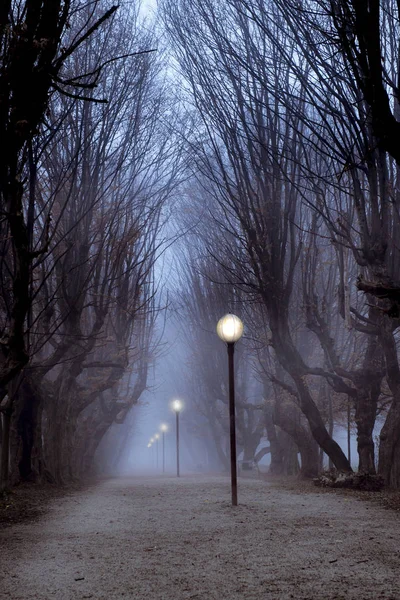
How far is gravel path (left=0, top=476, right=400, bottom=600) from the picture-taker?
4938 mm

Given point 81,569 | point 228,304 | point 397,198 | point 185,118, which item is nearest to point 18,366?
point 81,569

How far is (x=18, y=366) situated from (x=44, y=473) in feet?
29.3

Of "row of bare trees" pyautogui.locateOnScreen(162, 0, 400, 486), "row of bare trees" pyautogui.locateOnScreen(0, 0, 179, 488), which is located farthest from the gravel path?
"row of bare trees" pyautogui.locateOnScreen(162, 0, 400, 486)

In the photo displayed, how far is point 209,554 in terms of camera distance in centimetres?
632

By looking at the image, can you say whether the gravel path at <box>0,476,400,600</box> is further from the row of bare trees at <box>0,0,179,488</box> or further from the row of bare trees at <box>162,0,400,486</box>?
the row of bare trees at <box>162,0,400,486</box>

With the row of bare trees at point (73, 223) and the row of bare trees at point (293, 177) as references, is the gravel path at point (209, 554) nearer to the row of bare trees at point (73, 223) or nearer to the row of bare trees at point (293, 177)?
the row of bare trees at point (73, 223)

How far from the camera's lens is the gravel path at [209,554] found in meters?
4.94

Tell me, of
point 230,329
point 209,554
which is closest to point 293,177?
point 230,329

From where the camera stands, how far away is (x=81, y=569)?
5.79 metres

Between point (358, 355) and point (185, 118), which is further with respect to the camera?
point (358, 355)

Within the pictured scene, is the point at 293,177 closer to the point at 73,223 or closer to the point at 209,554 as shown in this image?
the point at 73,223

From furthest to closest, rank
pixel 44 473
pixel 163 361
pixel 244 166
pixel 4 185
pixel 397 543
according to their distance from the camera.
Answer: pixel 163 361
pixel 44 473
pixel 244 166
pixel 4 185
pixel 397 543

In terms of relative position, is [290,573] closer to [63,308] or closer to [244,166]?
[244,166]

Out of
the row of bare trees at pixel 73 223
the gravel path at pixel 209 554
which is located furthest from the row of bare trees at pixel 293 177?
the gravel path at pixel 209 554
